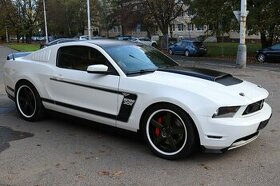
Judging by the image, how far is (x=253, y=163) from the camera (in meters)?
5.12

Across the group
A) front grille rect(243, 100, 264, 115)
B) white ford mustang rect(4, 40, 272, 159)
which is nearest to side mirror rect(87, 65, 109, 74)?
white ford mustang rect(4, 40, 272, 159)

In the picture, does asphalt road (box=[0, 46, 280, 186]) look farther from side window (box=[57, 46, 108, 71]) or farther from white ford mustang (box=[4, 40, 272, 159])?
side window (box=[57, 46, 108, 71])

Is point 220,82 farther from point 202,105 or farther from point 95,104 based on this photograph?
point 95,104

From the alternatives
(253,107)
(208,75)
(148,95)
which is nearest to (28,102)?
(148,95)

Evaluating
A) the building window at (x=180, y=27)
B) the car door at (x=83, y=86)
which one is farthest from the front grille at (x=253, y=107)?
the building window at (x=180, y=27)

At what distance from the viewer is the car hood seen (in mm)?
5004

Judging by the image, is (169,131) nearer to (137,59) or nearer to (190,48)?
(137,59)

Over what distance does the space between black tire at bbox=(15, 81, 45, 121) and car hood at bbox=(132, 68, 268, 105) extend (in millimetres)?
2283

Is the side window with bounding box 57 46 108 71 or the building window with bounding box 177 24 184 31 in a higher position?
the building window with bounding box 177 24 184 31

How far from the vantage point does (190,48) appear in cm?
3456

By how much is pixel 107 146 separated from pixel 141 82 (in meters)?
1.10

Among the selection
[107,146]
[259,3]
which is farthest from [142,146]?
[259,3]

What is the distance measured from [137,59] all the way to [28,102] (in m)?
2.33

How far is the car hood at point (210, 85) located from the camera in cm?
500
